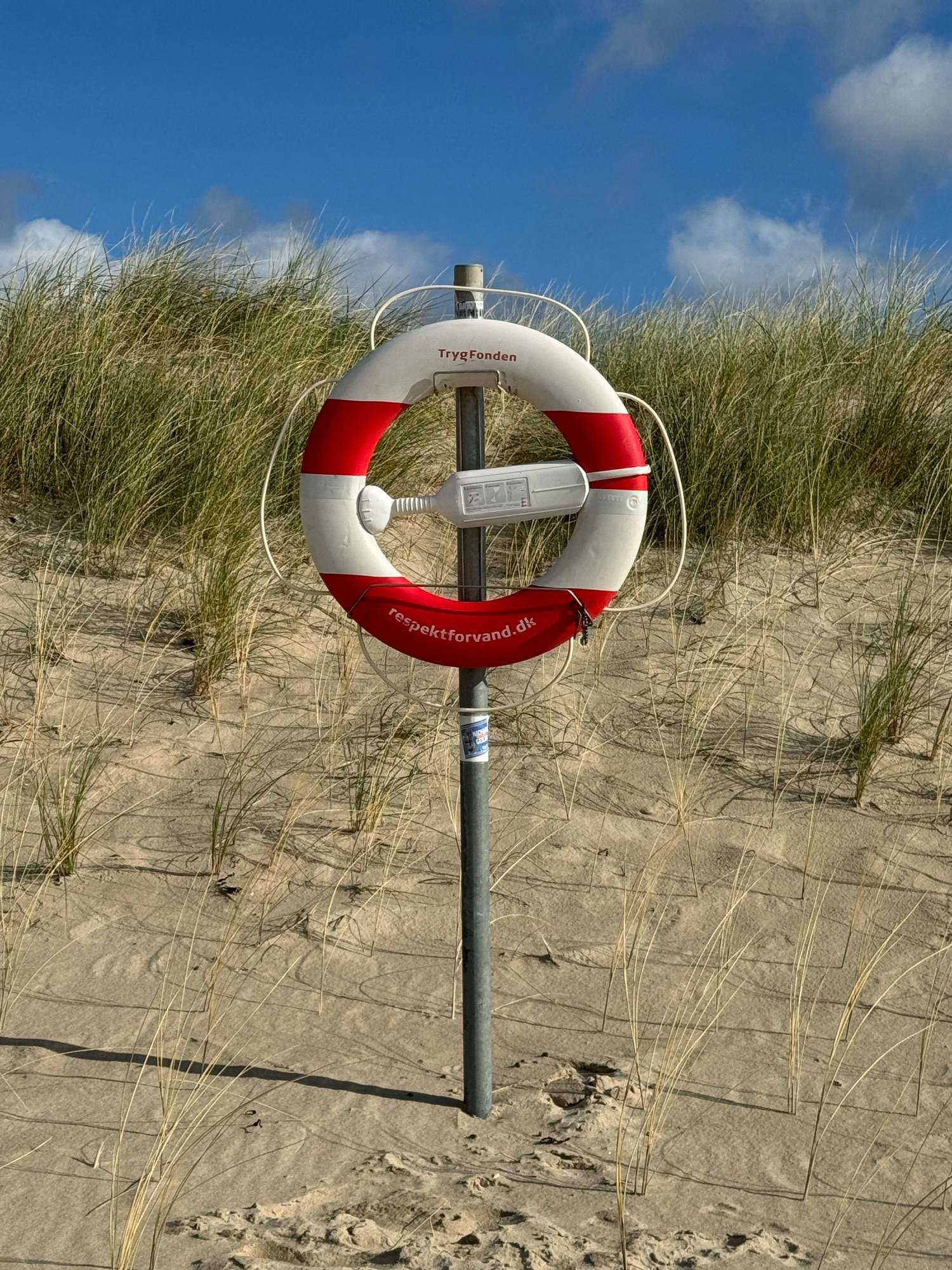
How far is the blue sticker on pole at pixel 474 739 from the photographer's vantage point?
2826 millimetres

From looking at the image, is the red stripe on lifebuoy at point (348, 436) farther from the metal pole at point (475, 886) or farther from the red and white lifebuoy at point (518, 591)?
the metal pole at point (475, 886)

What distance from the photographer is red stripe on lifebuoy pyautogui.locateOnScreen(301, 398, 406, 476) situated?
2848 mm

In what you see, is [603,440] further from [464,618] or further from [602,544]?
[464,618]

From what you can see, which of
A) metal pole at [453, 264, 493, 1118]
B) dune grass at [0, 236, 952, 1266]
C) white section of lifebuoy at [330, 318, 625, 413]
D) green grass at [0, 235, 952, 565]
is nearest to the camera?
white section of lifebuoy at [330, 318, 625, 413]

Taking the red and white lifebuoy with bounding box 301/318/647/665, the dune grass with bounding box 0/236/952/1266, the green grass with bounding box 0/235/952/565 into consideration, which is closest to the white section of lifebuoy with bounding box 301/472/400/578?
the red and white lifebuoy with bounding box 301/318/647/665

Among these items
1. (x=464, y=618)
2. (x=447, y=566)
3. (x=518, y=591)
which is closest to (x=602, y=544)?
(x=518, y=591)

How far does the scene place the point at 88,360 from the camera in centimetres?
581

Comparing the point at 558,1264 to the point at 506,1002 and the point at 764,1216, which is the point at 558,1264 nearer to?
the point at 764,1216

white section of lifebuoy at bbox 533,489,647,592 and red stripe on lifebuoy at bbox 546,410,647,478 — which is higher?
red stripe on lifebuoy at bbox 546,410,647,478

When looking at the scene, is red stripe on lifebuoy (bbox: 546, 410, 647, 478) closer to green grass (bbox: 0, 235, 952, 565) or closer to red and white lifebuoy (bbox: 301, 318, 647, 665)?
red and white lifebuoy (bbox: 301, 318, 647, 665)

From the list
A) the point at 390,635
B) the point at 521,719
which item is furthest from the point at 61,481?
the point at 390,635

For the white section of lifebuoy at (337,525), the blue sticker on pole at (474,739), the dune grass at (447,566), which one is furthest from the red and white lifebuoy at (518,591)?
the dune grass at (447,566)

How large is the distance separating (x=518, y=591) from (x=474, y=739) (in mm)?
381

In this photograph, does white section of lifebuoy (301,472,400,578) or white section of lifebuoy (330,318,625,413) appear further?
white section of lifebuoy (301,472,400,578)
